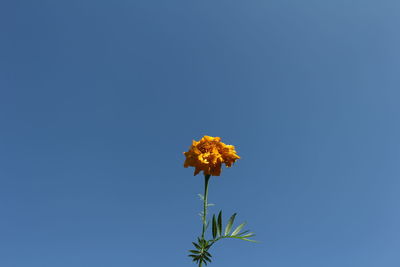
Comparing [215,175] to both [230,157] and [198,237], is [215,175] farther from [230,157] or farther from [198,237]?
[198,237]

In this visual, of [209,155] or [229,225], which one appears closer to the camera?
[229,225]

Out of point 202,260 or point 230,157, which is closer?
point 202,260

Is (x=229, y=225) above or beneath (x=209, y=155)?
beneath

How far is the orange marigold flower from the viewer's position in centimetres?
434

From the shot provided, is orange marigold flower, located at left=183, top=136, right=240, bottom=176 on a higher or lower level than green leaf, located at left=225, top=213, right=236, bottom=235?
higher

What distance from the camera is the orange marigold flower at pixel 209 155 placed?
434 cm

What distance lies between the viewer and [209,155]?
14.5 ft

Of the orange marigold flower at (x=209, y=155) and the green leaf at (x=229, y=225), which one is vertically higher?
the orange marigold flower at (x=209, y=155)

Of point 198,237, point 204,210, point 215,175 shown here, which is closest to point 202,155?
point 215,175

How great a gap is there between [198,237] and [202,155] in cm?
121

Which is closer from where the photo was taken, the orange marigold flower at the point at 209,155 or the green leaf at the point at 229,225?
the green leaf at the point at 229,225

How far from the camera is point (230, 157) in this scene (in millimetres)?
4559

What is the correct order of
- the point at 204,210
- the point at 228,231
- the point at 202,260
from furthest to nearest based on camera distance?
the point at 228,231, the point at 204,210, the point at 202,260

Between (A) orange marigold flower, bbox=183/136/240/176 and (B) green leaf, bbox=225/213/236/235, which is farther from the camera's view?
(A) orange marigold flower, bbox=183/136/240/176
